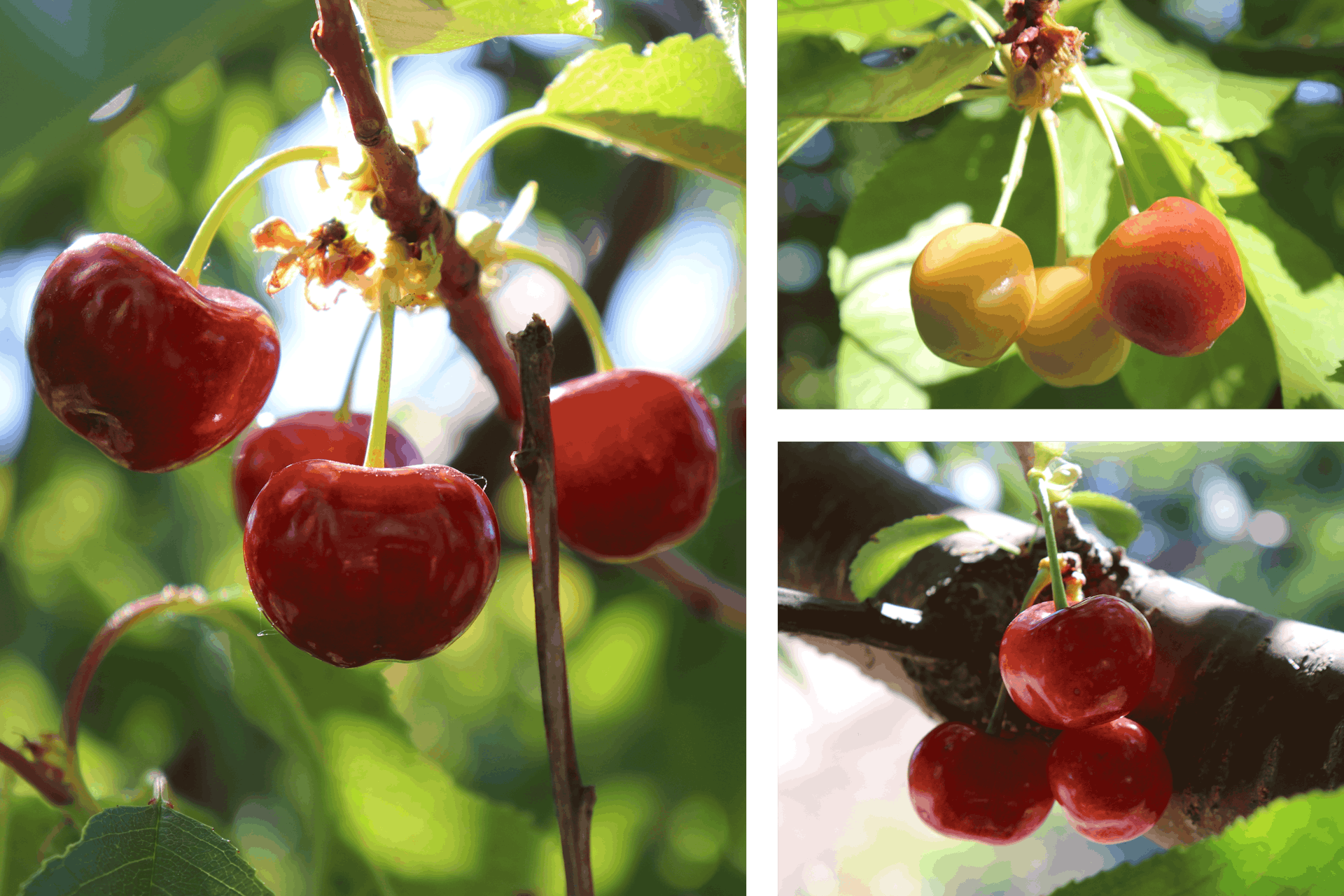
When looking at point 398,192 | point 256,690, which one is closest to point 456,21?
point 398,192

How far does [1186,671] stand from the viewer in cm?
67

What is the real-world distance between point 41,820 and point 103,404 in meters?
0.45

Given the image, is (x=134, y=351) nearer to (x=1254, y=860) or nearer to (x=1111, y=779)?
(x=1111, y=779)

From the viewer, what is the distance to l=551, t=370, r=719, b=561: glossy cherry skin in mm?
545

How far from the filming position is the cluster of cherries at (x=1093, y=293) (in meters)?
0.61

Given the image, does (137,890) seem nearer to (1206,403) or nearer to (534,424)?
(534,424)

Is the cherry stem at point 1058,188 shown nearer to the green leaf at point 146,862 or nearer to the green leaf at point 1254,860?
the green leaf at point 1254,860

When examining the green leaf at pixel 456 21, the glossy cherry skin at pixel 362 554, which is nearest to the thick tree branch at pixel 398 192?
the green leaf at pixel 456 21

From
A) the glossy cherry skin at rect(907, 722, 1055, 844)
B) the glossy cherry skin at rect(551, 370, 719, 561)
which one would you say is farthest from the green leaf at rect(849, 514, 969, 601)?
the glossy cherry skin at rect(551, 370, 719, 561)

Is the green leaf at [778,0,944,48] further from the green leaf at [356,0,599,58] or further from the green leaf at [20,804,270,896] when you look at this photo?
the green leaf at [20,804,270,896]

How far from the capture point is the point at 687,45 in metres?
0.65

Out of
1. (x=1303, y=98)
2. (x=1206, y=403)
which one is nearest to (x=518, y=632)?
(x=1206, y=403)

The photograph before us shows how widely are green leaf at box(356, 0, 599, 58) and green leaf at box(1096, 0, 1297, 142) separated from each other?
16.3 inches

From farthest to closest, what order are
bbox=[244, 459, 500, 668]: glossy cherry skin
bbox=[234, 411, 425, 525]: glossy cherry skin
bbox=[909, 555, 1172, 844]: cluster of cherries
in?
1. bbox=[909, 555, 1172, 844]: cluster of cherries
2. bbox=[234, 411, 425, 525]: glossy cherry skin
3. bbox=[244, 459, 500, 668]: glossy cherry skin
